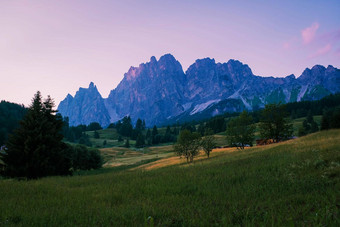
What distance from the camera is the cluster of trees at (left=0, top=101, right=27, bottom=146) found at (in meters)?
134

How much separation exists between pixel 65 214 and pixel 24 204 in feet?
8.16

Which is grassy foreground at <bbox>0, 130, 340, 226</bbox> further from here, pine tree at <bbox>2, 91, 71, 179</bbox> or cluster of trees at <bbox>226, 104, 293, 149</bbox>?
cluster of trees at <bbox>226, 104, 293, 149</bbox>

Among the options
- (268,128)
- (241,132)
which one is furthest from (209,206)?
(268,128)

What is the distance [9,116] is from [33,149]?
165940 millimetres

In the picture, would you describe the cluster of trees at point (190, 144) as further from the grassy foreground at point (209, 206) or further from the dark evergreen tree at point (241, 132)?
the grassy foreground at point (209, 206)

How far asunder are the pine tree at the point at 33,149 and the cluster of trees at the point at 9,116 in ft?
410

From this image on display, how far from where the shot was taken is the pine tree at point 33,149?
22734 mm

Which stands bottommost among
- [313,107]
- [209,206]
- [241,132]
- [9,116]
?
[209,206]

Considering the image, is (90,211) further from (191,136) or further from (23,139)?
→ (191,136)

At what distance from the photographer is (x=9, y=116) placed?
152 m

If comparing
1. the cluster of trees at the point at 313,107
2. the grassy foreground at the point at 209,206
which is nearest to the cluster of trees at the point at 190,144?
the grassy foreground at the point at 209,206

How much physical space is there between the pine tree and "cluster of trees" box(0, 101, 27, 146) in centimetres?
12507

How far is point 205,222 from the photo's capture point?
16.5 feet

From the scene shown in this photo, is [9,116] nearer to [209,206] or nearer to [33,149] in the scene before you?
[33,149]
